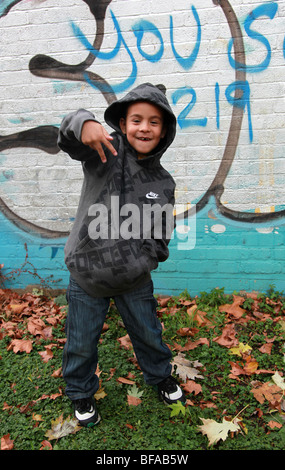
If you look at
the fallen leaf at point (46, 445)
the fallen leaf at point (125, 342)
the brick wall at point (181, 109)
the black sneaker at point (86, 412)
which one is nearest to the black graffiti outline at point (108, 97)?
the brick wall at point (181, 109)

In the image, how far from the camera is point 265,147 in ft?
10.2

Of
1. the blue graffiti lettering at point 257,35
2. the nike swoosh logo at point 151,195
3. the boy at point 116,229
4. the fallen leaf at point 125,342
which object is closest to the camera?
the boy at point 116,229

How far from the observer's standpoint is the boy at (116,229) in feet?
5.99

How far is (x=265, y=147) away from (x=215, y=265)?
42.1 inches

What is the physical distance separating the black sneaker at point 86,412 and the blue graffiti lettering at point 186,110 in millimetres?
2174

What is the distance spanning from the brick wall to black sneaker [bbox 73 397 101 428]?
1.53 meters

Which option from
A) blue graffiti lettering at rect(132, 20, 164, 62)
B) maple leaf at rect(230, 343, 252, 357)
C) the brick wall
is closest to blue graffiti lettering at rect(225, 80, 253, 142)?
the brick wall

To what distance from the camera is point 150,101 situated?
1910 millimetres

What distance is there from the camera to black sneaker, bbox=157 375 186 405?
86.0 inches

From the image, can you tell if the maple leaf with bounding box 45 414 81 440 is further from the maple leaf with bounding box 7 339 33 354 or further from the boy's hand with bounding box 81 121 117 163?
the boy's hand with bounding box 81 121 117 163

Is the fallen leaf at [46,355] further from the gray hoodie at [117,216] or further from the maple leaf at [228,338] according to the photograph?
the maple leaf at [228,338]

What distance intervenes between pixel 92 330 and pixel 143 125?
107 centimetres

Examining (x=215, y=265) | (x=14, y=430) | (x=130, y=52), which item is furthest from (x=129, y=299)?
(x=130, y=52)
